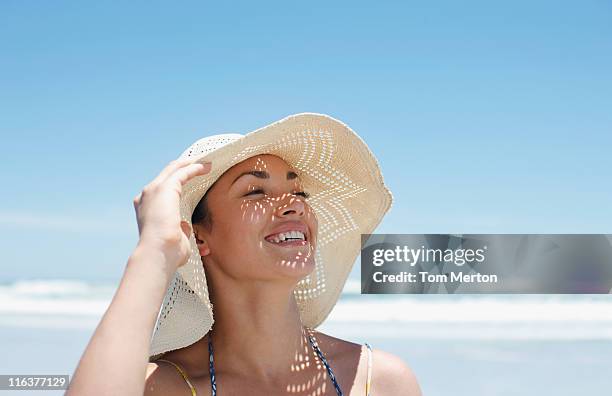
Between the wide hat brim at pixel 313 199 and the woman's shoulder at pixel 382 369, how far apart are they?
268 mm

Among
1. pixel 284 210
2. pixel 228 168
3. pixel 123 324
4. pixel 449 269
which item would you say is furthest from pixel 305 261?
pixel 449 269

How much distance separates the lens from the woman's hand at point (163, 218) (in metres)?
2.10

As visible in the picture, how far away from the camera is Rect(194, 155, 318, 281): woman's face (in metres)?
2.66

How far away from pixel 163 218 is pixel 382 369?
130cm

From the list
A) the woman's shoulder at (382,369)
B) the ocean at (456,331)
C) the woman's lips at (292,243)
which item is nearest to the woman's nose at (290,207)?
the woman's lips at (292,243)

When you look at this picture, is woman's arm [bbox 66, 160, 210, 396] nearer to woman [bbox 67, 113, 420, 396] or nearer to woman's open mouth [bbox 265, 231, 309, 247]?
woman [bbox 67, 113, 420, 396]

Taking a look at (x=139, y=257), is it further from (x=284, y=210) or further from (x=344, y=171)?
(x=344, y=171)

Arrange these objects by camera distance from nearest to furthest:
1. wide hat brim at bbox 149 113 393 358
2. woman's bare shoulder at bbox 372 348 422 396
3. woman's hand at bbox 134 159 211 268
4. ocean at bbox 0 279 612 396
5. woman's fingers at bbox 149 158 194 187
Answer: woman's hand at bbox 134 159 211 268
woman's fingers at bbox 149 158 194 187
wide hat brim at bbox 149 113 393 358
woman's bare shoulder at bbox 372 348 422 396
ocean at bbox 0 279 612 396

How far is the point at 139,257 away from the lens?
2.05m

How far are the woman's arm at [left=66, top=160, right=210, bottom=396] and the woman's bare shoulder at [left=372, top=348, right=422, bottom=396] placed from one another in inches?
44.4

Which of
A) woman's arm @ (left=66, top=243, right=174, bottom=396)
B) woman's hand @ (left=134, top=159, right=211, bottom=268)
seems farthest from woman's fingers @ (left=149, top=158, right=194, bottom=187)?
woman's arm @ (left=66, top=243, right=174, bottom=396)

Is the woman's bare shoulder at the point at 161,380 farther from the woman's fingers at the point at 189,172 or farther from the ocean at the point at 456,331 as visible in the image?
the ocean at the point at 456,331

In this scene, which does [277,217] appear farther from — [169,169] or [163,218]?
[163,218]

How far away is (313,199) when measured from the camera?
337 centimetres
